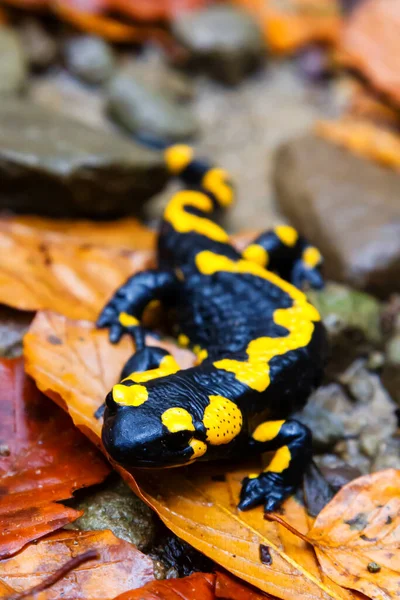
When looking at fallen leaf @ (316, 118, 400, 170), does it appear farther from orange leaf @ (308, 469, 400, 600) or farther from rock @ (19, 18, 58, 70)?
orange leaf @ (308, 469, 400, 600)

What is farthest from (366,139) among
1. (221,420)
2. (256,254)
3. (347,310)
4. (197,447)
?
(197,447)

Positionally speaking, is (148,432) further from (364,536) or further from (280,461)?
(364,536)

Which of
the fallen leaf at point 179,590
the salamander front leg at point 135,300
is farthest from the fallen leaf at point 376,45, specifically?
the fallen leaf at point 179,590

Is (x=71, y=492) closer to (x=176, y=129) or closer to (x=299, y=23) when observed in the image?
(x=176, y=129)

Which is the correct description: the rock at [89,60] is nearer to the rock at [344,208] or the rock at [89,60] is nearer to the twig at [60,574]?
the rock at [344,208]

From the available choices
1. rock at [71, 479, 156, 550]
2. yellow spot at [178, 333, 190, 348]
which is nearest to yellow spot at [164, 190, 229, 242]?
yellow spot at [178, 333, 190, 348]

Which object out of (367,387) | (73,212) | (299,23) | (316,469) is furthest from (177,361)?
(299,23)
